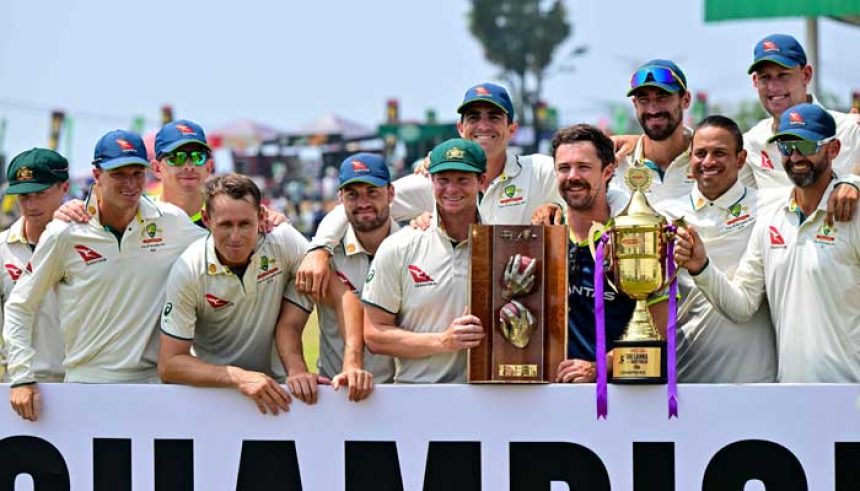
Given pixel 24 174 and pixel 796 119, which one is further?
pixel 24 174

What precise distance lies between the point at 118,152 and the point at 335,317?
124cm

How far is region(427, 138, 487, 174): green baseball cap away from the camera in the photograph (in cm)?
699

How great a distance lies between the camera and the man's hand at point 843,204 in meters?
6.77

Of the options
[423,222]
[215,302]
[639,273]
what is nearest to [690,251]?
[639,273]

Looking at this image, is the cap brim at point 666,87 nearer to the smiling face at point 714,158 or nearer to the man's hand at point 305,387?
the smiling face at point 714,158

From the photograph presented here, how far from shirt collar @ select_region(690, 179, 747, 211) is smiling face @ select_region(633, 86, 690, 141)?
15.5 inches

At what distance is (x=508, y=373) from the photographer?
22.1 ft

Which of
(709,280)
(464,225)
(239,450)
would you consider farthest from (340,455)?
(709,280)

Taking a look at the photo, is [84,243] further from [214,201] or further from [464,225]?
[464,225]

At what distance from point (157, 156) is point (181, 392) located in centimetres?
146

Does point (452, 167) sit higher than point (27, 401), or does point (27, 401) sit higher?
point (452, 167)

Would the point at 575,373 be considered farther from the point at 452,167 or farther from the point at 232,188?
the point at 232,188

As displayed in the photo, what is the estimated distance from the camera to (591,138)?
7129mm

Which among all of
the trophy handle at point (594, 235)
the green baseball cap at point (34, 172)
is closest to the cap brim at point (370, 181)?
the trophy handle at point (594, 235)
